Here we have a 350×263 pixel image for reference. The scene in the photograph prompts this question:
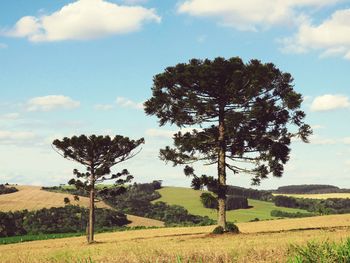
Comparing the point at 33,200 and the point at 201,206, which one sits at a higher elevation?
the point at 33,200

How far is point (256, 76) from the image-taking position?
42594 mm

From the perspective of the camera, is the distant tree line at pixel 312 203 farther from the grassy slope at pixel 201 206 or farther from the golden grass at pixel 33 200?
the golden grass at pixel 33 200

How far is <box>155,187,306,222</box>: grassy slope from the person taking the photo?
110356mm

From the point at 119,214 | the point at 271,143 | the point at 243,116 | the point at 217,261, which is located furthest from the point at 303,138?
the point at 119,214

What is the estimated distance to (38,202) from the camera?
4235 inches

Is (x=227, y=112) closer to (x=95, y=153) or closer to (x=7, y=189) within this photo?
(x=95, y=153)

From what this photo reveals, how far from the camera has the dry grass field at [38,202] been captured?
10044cm

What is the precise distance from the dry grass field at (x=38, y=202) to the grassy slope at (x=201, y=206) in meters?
16.8

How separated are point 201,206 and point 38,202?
119 ft

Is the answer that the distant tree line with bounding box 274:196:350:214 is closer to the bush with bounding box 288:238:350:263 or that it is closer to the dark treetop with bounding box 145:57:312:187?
the dark treetop with bounding box 145:57:312:187

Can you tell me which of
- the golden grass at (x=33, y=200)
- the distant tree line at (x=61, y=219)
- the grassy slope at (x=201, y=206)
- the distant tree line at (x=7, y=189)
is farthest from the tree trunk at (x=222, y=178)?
the distant tree line at (x=7, y=189)

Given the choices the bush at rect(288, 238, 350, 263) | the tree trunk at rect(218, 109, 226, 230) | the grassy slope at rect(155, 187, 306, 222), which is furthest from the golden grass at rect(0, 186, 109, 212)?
the bush at rect(288, 238, 350, 263)

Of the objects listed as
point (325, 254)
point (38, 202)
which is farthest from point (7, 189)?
point (325, 254)

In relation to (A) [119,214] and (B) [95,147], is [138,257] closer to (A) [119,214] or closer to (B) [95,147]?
(B) [95,147]
